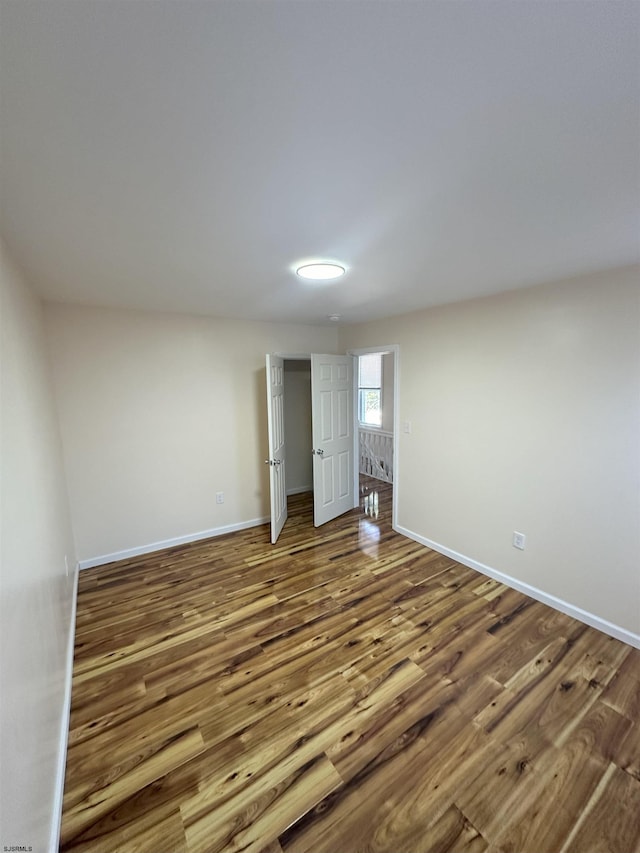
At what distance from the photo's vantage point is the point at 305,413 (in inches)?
195

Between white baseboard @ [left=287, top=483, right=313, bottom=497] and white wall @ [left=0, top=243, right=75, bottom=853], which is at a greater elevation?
white wall @ [left=0, top=243, right=75, bottom=853]

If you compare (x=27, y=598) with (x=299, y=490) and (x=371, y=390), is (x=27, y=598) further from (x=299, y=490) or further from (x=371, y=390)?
(x=371, y=390)

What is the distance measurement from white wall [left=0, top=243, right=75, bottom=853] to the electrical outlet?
304 centimetres

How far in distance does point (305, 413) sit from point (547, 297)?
127 inches

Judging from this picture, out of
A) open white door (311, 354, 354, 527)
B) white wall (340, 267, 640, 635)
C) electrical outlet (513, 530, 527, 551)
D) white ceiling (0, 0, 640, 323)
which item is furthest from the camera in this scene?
open white door (311, 354, 354, 527)

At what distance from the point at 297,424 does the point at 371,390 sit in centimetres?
195

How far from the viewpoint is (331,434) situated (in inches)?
161

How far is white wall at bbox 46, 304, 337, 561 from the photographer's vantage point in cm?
300

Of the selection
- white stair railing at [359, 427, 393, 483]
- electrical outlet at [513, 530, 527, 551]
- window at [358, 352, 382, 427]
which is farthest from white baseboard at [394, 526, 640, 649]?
window at [358, 352, 382, 427]

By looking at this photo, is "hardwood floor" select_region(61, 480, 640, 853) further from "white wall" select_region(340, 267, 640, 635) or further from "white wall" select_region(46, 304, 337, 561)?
"white wall" select_region(46, 304, 337, 561)

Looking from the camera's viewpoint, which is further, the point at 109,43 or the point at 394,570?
the point at 394,570

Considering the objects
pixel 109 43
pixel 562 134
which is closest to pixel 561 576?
pixel 562 134

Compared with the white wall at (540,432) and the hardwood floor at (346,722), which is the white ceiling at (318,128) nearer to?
the white wall at (540,432)

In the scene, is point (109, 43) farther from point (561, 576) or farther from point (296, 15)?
point (561, 576)
